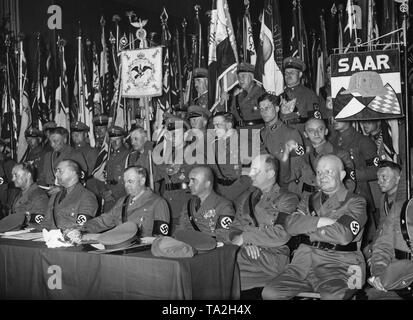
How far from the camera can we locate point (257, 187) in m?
4.78

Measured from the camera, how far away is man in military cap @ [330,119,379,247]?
5676 mm

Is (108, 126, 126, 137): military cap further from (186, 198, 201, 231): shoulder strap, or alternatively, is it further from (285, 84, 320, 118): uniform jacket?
(186, 198, 201, 231): shoulder strap

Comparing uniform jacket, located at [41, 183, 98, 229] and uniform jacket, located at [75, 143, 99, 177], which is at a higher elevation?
uniform jacket, located at [75, 143, 99, 177]

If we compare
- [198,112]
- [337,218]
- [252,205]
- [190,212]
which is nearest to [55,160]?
[198,112]

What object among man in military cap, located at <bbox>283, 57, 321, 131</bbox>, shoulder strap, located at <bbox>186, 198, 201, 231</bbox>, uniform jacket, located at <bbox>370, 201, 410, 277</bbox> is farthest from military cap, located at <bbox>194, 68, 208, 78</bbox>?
uniform jacket, located at <bbox>370, 201, 410, 277</bbox>

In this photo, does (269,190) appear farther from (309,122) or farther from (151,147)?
(151,147)

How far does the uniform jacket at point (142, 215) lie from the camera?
496 cm

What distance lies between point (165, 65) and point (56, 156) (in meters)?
2.42

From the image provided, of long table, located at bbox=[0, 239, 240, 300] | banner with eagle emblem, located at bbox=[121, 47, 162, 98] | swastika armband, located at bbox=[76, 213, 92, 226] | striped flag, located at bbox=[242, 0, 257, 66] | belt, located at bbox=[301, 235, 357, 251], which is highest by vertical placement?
striped flag, located at bbox=[242, 0, 257, 66]

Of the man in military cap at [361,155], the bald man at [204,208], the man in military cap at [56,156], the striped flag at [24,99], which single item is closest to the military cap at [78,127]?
the man in military cap at [56,156]

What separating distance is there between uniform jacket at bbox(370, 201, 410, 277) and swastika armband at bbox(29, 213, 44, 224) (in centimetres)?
343

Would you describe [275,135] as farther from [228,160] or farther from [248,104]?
[248,104]

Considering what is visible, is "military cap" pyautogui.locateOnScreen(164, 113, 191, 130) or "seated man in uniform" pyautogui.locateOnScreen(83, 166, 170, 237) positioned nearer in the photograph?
"seated man in uniform" pyautogui.locateOnScreen(83, 166, 170, 237)

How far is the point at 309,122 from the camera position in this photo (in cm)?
569
